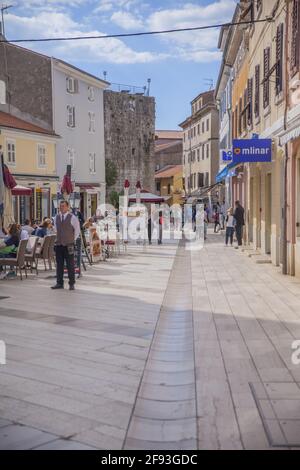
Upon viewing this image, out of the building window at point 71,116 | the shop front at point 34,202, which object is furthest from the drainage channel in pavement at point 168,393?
the building window at point 71,116

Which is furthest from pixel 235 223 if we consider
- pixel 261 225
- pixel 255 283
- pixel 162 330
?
pixel 162 330

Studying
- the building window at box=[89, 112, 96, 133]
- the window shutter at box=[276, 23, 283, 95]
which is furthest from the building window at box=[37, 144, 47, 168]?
the window shutter at box=[276, 23, 283, 95]

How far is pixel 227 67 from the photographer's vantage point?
35156mm

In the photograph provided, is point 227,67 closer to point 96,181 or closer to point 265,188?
point 96,181

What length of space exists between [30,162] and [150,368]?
96.0 ft

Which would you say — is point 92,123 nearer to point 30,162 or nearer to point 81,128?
point 81,128

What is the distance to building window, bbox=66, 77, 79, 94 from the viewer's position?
135 feet

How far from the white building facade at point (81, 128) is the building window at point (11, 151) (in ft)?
20.3

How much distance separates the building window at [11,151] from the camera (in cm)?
3241

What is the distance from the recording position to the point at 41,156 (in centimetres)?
3600

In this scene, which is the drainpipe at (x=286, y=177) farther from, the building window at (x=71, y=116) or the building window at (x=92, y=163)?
the building window at (x=92, y=163)

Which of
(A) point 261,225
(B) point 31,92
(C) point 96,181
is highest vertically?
(B) point 31,92
